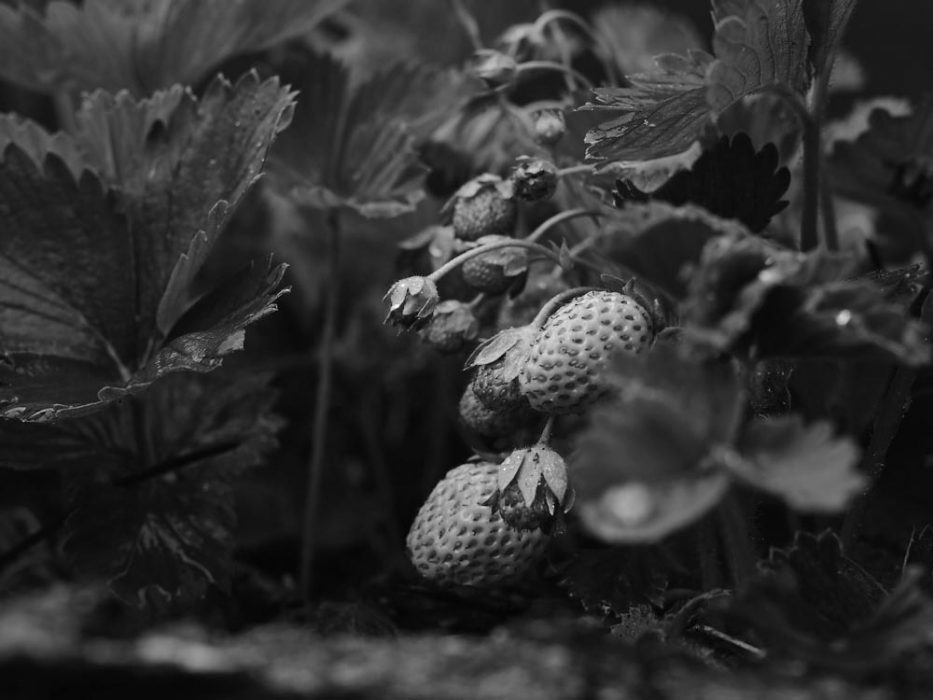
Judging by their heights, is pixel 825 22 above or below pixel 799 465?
above

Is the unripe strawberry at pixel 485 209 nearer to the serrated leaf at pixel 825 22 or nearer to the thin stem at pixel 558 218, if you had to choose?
the thin stem at pixel 558 218

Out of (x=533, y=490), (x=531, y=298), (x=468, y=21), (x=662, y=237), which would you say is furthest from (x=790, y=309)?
(x=468, y=21)

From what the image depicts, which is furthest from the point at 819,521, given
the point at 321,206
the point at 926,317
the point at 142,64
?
the point at 142,64

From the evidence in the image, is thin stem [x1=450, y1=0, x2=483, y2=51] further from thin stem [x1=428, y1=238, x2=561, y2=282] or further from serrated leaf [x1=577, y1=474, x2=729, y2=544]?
serrated leaf [x1=577, y1=474, x2=729, y2=544]

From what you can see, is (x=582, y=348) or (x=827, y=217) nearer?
(x=582, y=348)

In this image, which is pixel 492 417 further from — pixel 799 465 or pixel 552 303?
pixel 799 465

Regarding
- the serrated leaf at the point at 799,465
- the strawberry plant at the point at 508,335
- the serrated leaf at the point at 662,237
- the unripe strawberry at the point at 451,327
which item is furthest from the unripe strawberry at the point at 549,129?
the serrated leaf at the point at 799,465

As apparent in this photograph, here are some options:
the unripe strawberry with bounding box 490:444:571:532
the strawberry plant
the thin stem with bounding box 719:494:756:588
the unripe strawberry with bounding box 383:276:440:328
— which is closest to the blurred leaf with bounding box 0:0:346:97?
the strawberry plant
